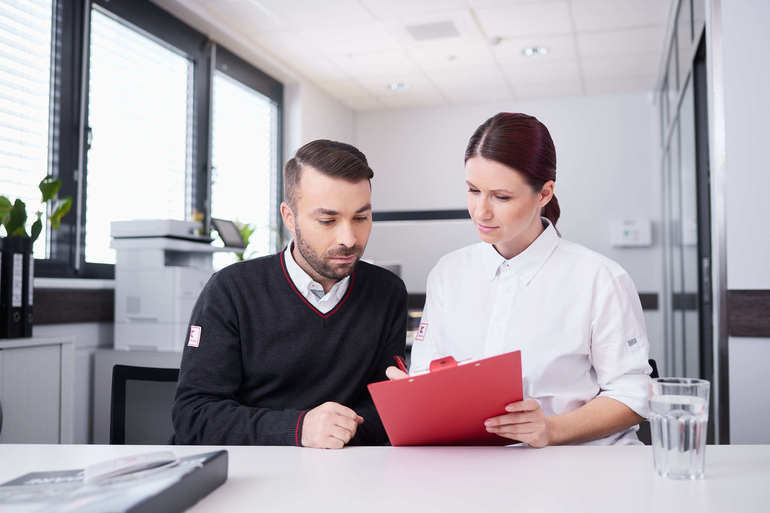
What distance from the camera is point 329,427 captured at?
1.12 meters

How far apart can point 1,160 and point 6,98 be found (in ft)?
0.90

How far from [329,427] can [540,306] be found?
0.51 meters

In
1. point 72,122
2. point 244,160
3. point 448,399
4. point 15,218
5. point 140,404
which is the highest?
point 244,160

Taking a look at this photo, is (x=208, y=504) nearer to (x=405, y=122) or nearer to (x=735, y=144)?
(x=735, y=144)

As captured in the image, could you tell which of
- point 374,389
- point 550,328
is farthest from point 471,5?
point 374,389

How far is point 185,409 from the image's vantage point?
1342 millimetres

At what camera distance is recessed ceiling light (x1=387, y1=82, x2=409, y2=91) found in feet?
17.7

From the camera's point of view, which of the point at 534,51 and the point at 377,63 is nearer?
the point at 534,51

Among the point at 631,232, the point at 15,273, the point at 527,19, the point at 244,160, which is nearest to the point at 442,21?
the point at 527,19

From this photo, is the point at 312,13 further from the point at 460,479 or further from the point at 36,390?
the point at 460,479

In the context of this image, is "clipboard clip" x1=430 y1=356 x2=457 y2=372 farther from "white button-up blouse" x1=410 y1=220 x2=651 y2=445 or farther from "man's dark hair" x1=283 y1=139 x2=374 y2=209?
"man's dark hair" x1=283 y1=139 x2=374 y2=209

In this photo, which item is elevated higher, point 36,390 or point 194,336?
point 194,336

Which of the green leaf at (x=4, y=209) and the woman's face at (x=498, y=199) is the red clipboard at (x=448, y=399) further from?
the green leaf at (x=4, y=209)

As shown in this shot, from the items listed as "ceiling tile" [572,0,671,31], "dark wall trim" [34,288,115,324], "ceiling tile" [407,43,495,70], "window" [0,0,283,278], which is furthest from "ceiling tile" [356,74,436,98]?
"dark wall trim" [34,288,115,324]
